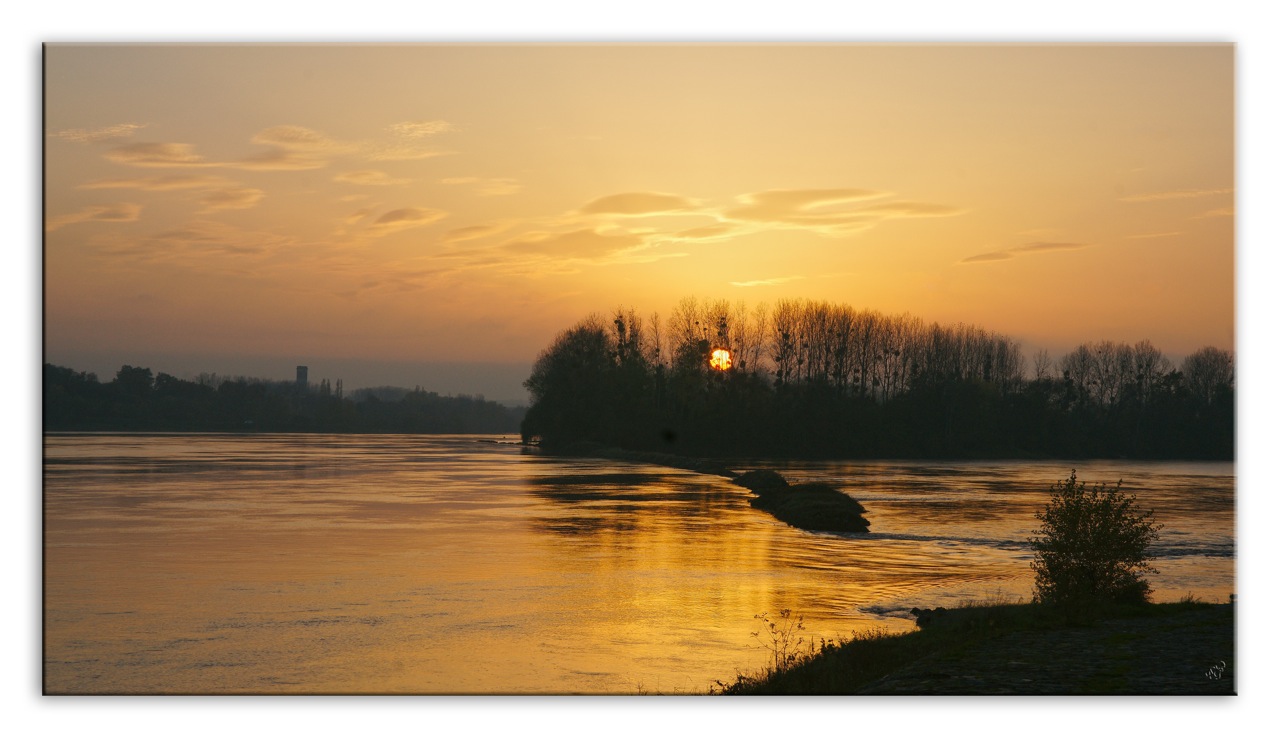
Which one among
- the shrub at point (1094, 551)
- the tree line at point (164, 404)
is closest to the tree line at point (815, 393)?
the tree line at point (164, 404)

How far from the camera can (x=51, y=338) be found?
13945 mm

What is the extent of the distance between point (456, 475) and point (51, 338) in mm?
62618

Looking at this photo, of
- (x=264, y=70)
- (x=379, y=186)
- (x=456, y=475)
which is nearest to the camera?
(x=264, y=70)

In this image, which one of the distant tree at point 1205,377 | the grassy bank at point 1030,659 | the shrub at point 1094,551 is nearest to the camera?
the grassy bank at point 1030,659

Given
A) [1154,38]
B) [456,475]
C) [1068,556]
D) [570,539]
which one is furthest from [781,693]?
[456,475]

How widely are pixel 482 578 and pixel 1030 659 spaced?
49.4ft

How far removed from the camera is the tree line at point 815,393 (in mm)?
108125

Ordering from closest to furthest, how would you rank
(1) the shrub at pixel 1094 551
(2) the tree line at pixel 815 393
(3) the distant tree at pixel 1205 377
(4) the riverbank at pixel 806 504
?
(1) the shrub at pixel 1094 551
(3) the distant tree at pixel 1205 377
(4) the riverbank at pixel 806 504
(2) the tree line at pixel 815 393

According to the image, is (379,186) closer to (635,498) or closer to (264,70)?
(264,70)

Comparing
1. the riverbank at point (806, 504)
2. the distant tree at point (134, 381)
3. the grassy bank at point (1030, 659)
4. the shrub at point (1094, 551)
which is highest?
the distant tree at point (134, 381)

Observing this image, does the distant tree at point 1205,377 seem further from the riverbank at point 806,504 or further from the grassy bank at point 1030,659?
the riverbank at point 806,504

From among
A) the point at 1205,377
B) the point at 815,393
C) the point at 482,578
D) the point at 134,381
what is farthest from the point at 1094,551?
the point at 815,393

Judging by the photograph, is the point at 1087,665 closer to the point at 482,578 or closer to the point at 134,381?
the point at 482,578

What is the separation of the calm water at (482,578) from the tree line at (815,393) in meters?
51.0
